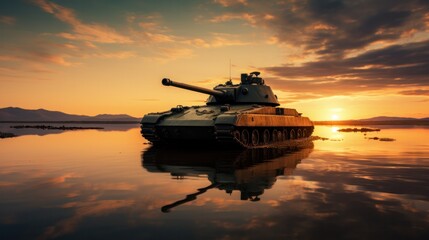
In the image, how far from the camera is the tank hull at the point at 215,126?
18.3 meters

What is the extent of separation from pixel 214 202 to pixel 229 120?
35.7 ft

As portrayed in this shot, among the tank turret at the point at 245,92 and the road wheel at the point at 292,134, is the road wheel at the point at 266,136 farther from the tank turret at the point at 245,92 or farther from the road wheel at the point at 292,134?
the road wheel at the point at 292,134

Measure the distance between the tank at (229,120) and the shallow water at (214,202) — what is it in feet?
20.3

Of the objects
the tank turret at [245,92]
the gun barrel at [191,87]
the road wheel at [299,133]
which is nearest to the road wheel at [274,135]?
the tank turret at [245,92]

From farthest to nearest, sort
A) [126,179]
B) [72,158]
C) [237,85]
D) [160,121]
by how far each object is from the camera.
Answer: [237,85], [160,121], [72,158], [126,179]

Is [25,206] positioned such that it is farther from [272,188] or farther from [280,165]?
[280,165]

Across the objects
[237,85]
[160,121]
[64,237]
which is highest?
[237,85]

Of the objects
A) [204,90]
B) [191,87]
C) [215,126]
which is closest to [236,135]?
[215,126]

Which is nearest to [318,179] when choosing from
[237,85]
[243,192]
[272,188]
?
[272,188]

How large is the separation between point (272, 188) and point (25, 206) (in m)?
4.88

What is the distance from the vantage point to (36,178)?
10.1 meters

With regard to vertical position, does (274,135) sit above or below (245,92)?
below

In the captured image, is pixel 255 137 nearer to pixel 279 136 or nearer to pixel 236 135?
pixel 236 135

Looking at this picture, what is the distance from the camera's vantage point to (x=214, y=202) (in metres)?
7.11
